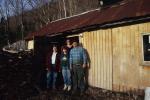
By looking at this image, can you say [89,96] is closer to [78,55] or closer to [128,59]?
[78,55]

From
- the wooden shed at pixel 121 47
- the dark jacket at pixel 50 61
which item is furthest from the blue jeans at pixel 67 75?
the wooden shed at pixel 121 47

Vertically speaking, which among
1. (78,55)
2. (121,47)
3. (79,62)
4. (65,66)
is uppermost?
(121,47)

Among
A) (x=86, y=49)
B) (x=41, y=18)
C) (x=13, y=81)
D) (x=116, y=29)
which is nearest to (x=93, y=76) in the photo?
(x=86, y=49)

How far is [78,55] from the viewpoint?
39.9 ft

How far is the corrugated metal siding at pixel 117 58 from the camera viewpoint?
36.2ft

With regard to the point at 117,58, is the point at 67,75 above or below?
below

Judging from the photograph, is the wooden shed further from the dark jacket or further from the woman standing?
the dark jacket

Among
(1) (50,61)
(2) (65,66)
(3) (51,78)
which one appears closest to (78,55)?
(2) (65,66)

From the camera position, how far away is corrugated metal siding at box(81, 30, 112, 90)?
40.5 ft

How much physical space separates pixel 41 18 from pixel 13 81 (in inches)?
1195

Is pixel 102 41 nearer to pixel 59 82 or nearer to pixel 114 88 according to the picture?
pixel 114 88

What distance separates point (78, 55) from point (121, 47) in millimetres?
1662

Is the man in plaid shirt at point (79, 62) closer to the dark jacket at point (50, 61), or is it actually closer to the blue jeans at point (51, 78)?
→ the dark jacket at point (50, 61)

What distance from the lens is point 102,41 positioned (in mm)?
12680
